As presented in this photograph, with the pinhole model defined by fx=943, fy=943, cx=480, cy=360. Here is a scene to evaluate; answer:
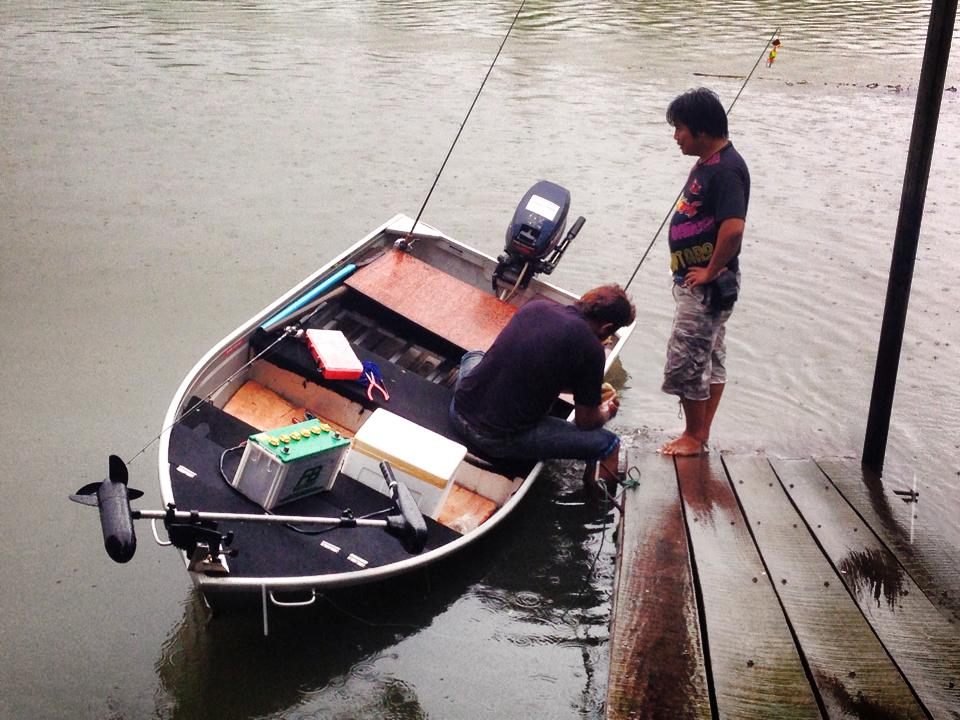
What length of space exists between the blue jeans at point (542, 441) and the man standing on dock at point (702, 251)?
2.35 feet

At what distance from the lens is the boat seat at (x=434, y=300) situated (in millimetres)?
6176

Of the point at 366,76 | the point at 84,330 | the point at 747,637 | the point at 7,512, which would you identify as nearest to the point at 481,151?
the point at 366,76

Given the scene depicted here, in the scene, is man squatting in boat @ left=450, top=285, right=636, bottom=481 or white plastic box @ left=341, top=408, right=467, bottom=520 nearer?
white plastic box @ left=341, top=408, right=467, bottom=520

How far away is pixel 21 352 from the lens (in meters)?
6.97

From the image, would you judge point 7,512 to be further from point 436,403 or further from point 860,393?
point 860,393

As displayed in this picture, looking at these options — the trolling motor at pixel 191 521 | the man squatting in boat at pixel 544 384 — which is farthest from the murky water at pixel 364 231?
the trolling motor at pixel 191 521

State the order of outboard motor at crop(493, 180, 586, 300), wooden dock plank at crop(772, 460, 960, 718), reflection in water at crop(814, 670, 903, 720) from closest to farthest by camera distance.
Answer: reflection in water at crop(814, 670, 903, 720) < wooden dock plank at crop(772, 460, 960, 718) < outboard motor at crop(493, 180, 586, 300)

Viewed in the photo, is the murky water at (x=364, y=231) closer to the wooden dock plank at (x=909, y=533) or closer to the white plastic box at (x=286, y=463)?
the wooden dock plank at (x=909, y=533)

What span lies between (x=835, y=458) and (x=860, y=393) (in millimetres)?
1567

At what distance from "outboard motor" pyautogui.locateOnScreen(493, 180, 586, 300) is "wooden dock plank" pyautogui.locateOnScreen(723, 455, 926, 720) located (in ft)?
7.09

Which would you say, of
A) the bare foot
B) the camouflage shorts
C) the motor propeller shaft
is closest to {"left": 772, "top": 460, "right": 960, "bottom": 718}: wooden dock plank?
the bare foot

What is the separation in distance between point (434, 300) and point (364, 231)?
3282 millimetres

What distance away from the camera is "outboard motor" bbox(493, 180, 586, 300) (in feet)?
22.0

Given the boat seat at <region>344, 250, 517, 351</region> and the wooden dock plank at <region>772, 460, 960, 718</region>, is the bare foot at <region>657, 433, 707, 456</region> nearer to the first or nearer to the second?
the wooden dock plank at <region>772, 460, 960, 718</region>
